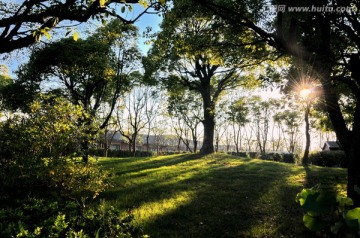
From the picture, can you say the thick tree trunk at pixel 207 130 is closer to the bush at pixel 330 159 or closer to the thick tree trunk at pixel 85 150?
the bush at pixel 330 159

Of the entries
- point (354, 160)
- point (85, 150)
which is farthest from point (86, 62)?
point (354, 160)

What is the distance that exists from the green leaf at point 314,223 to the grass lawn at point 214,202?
4.58 metres

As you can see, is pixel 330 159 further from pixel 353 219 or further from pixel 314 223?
pixel 353 219

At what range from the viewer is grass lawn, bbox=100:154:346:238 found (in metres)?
7.32

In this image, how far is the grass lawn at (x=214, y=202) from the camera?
24.0ft

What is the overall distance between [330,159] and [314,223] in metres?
31.8

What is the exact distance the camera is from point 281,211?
28.8 ft

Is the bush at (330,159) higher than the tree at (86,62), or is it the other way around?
the tree at (86,62)

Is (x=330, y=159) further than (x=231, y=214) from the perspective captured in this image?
Yes

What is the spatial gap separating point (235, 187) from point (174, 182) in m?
3.15

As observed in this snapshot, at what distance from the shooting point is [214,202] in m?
9.88

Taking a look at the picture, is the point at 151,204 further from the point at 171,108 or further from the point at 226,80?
the point at 171,108

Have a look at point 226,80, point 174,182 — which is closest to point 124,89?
point 226,80

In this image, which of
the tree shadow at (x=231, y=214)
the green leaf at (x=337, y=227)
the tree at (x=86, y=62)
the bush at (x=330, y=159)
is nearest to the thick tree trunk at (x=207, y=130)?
the tree at (x=86, y=62)
